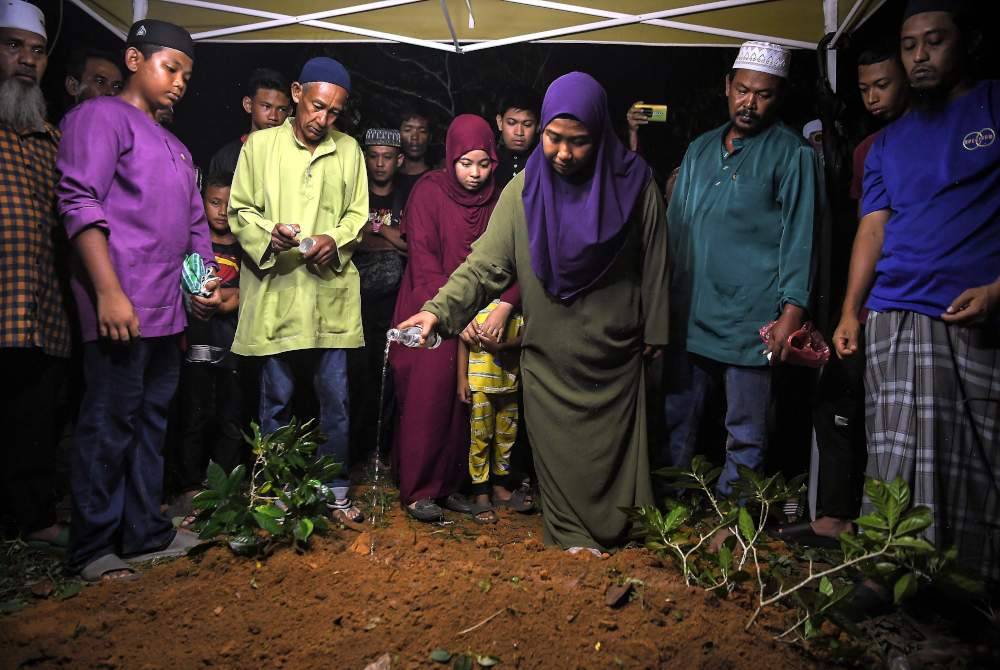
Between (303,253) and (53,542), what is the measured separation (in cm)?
159

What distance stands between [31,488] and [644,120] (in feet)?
11.3

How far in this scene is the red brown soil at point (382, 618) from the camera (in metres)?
2.26

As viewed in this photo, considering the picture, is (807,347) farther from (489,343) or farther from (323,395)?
(323,395)

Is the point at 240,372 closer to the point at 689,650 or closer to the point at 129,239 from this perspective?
the point at 129,239

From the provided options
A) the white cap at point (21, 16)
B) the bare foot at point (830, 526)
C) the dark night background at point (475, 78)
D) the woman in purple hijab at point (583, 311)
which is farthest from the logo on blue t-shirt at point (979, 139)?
the white cap at point (21, 16)

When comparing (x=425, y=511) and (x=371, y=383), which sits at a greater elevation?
(x=371, y=383)

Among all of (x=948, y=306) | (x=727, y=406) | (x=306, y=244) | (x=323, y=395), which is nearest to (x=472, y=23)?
(x=306, y=244)

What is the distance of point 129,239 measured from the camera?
2924 mm

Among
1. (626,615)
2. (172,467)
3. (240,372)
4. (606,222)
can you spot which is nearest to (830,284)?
(606,222)

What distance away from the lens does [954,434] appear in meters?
2.69

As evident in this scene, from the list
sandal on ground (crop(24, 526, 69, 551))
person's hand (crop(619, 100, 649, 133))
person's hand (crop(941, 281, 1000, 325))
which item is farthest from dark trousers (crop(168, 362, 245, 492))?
person's hand (crop(941, 281, 1000, 325))

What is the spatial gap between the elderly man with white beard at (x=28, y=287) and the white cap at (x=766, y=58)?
9.54ft

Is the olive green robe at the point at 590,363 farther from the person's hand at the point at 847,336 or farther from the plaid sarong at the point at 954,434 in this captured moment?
the plaid sarong at the point at 954,434

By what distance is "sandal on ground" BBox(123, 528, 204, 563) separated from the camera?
3.04 m
